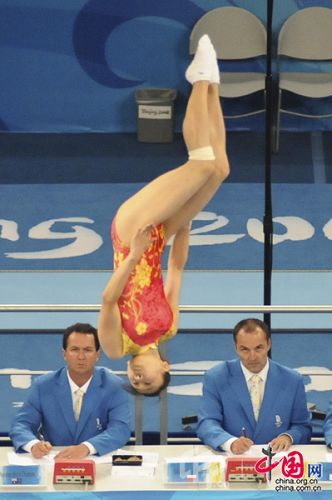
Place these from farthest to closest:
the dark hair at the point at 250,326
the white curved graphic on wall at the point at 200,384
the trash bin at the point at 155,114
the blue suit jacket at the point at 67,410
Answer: the trash bin at the point at 155,114 < the white curved graphic on wall at the point at 200,384 < the blue suit jacket at the point at 67,410 < the dark hair at the point at 250,326

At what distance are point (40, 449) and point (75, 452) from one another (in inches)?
6.3

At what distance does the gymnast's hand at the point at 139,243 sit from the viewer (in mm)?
4395

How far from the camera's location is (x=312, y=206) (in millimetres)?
9938

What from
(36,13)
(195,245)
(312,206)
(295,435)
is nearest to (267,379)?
(295,435)

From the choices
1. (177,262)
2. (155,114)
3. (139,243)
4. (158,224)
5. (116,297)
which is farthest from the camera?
(155,114)

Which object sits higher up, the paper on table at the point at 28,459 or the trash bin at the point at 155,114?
the trash bin at the point at 155,114

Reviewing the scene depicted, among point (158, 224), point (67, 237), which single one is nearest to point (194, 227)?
point (67, 237)

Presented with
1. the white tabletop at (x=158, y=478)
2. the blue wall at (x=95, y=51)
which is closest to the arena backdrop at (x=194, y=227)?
the blue wall at (x=95, y=51)

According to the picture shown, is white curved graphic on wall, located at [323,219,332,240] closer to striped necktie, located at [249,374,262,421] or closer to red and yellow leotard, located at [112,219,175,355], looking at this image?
striped necktie, located at [249,374,262,421]

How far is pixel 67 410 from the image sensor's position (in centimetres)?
571

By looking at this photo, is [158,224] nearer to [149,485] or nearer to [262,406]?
[149,485]

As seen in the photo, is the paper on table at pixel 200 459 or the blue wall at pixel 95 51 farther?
the blue wall at pixel 95 51

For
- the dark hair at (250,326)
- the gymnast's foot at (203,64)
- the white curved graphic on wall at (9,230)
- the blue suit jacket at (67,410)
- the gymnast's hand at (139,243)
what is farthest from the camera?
the white curved graphic on wall at (9,230)

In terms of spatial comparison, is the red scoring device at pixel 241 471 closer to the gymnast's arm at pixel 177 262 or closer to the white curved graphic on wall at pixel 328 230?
the gymnast's arm at pixel 177 262
